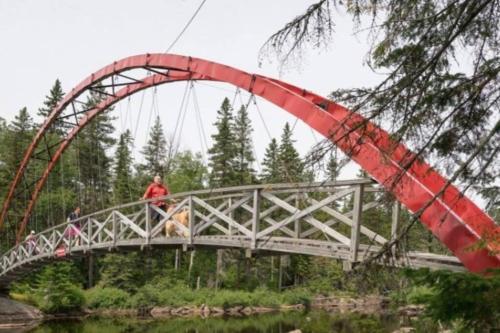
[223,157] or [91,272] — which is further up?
[223,157]

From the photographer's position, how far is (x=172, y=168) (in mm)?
50406

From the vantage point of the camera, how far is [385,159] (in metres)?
4.55

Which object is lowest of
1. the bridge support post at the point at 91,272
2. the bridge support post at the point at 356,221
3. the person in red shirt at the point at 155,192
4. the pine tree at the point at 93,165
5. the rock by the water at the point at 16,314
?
the rock by the water at the point at 16,314

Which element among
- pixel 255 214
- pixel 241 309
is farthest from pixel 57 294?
pixel 255 214

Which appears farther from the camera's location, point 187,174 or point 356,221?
point 187,174

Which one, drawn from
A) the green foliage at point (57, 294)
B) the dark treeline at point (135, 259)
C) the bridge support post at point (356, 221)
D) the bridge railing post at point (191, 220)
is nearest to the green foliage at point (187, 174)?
the dark treeline at point (135, 259)

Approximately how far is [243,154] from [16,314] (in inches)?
704

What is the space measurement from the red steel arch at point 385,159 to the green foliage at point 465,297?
62 centimetres

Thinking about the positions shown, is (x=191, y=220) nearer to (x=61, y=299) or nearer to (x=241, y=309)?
(x=61, y=299)

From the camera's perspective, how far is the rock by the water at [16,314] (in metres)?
20.0

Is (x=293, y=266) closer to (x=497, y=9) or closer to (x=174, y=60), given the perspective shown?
(x=174, y=60)

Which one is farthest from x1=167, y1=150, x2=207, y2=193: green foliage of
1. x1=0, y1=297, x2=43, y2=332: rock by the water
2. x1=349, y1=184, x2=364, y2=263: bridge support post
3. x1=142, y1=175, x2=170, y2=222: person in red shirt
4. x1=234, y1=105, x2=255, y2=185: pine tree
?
x1=349, y1=184, x2=364, y2=263: bridge support post

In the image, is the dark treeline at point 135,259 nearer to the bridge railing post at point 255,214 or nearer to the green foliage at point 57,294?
the green foliage at point 57,294

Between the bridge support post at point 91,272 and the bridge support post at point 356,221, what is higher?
the bridge support post at point 356,221
